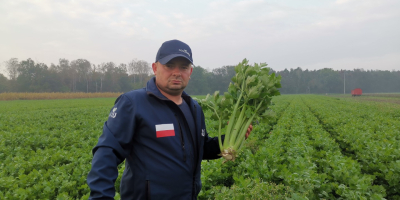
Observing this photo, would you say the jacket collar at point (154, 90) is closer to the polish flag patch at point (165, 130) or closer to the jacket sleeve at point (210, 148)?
the polish flag patch at point (165, 130)

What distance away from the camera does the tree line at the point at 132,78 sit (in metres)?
80.8

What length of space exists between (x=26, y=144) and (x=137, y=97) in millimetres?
9197

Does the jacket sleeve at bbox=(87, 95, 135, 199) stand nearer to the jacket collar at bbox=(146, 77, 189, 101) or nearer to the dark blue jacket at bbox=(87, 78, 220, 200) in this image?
the dark blue jacket at bbox=(87, 78, 220, 200)

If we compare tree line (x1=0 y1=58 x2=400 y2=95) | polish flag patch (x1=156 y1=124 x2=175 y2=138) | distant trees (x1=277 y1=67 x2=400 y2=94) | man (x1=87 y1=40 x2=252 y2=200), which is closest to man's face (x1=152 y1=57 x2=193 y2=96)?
man (x1=87 y1=40 x2=252 y2=200)

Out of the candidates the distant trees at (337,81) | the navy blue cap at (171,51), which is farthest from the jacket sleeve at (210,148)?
the distant trees at (337,81)

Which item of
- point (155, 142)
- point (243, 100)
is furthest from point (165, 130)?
point (243, 100)

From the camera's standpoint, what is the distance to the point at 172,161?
1.87 meters

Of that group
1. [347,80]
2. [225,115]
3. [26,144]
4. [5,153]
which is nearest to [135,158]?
[225,115]

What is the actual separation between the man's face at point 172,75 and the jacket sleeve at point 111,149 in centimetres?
36

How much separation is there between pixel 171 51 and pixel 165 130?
660 mm

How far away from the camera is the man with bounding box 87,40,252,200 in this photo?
64.9 inches

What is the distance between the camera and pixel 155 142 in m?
1.85

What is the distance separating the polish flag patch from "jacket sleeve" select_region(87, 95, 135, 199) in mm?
194

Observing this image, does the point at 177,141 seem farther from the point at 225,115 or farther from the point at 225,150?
the point at 225,115
